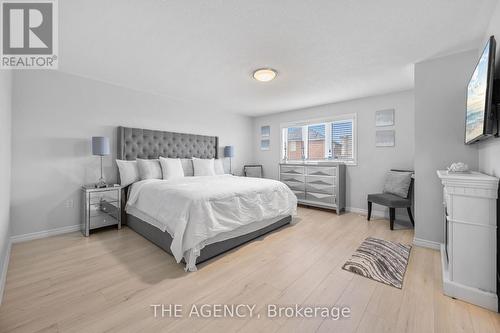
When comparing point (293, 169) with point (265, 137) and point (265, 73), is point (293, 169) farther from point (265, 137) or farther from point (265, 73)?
point (265, 73)

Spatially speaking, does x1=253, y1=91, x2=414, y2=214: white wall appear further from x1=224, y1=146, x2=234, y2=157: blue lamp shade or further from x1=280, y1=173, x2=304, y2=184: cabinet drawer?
x1=224, y1=146, x2=234, y2=157: blue lamp shade

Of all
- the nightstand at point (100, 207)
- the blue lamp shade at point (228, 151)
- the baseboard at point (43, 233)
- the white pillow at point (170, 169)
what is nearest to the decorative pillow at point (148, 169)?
the white pillow at point (170, 169)

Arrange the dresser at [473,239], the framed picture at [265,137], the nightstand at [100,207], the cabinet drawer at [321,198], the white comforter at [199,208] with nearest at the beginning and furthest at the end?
the dresser at [473,239], the white comforter at [199,208], the nightstand at [100,207], the cabinet drawer at [321,198], the framed picture at [265,137]

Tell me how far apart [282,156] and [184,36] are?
3.87 metres

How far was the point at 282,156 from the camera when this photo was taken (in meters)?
5.47

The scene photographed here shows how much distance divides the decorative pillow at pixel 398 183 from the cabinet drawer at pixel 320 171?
918mm

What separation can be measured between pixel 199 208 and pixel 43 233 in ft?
8.07

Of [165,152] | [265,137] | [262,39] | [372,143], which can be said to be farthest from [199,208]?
[265,137]

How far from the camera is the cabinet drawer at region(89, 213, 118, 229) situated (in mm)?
2961

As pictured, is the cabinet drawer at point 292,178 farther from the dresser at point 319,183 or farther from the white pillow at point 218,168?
the white pillow at point 218,168

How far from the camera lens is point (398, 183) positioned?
343 cm

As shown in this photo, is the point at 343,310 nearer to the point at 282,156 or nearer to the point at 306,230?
the point at 306,230

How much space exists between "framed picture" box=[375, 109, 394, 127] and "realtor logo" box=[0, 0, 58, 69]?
465cm

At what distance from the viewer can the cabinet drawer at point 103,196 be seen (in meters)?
2.94
